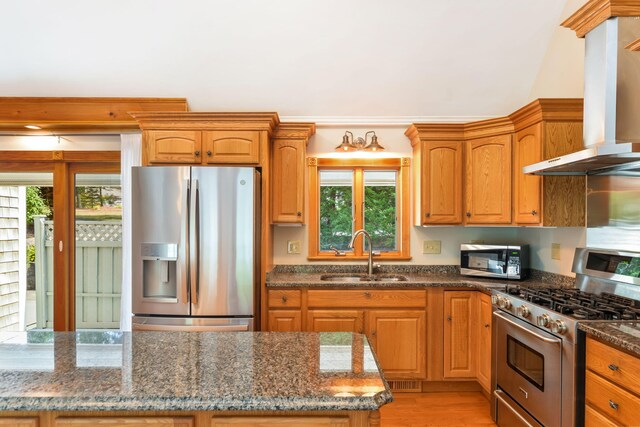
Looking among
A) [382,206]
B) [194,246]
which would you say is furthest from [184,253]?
[382,206]

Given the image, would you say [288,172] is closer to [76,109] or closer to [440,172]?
[440,172]

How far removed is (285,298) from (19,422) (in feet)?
6.69

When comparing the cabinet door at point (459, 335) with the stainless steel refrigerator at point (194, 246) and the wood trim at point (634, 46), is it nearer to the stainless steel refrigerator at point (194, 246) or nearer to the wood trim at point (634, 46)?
the stainless steel refrigerator at point (194, 246)

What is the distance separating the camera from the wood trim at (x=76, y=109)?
3.46 m

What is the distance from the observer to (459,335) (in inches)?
122

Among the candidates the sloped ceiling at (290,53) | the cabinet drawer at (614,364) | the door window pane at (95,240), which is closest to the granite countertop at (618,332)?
the cabinet drawer at (614,364)

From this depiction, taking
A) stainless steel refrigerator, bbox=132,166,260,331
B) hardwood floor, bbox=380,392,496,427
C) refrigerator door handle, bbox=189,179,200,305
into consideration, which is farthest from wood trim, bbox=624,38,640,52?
refrigerator door handle, bbox=189,179,200,305

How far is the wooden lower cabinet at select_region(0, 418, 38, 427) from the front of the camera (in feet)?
3.57

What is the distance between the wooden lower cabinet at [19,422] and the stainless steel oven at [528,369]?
2140mm

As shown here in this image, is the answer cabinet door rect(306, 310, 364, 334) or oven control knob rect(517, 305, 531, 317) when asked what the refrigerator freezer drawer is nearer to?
cabinet door rect(306, 310, 364, 334)

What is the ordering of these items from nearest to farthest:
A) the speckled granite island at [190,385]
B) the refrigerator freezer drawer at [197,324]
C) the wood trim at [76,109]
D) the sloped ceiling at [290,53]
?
the speckled granite island at [190,385]
the refrigerator freezer drawer at [197,324]
the sloped ceiling at [290,53]
the wood trim at [76,109]

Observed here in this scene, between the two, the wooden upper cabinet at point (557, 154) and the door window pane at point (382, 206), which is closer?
the wooden upper cabinet at point (557, 154)

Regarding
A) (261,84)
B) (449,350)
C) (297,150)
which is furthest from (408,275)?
(261,84)

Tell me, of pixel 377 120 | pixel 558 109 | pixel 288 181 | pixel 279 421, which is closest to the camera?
pixel 279 421
